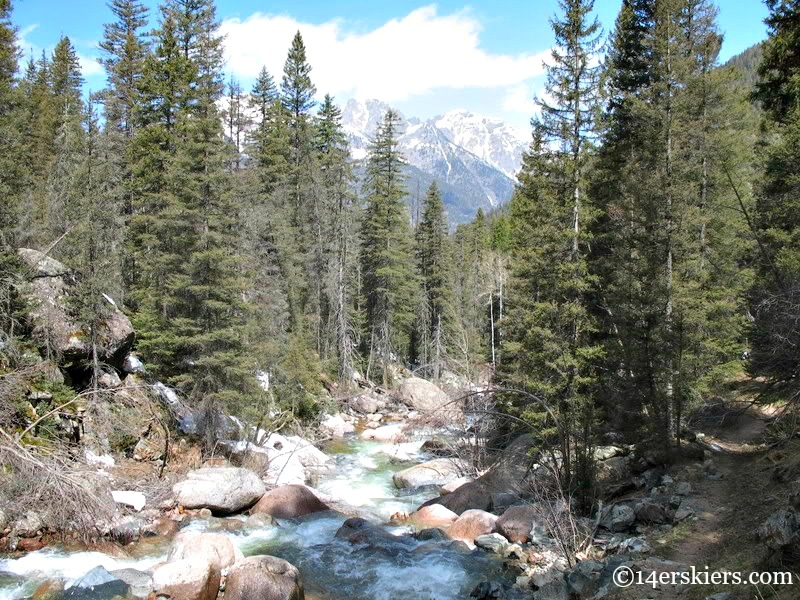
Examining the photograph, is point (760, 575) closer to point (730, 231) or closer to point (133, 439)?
point (133, 439)

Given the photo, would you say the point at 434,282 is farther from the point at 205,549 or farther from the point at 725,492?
the point at 205,549

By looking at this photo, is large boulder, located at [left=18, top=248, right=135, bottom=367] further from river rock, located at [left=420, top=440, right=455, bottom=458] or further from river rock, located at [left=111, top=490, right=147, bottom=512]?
river rock, located at [left=420, top=440, right=455, bottom=458]

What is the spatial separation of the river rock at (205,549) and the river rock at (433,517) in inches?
206

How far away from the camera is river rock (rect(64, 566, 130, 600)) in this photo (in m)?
8.74

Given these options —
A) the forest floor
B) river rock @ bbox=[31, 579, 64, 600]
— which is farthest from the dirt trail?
river rock @ bbox=[31, 579, 64, 600]

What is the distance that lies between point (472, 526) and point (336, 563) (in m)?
3.43

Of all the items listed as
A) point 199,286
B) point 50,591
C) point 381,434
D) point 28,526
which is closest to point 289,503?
point 28,526

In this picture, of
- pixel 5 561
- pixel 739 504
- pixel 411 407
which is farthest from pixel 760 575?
pixel 411 407

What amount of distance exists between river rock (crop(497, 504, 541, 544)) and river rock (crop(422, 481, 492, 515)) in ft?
6.82

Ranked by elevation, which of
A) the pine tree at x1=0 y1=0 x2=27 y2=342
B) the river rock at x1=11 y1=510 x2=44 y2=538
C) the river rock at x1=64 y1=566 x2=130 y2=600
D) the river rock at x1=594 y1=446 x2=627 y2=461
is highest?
the pine tree at x1=0 y1=0 x2=27 y2=342

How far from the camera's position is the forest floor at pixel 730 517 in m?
7.09

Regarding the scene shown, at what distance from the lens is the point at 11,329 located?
43.9 ft

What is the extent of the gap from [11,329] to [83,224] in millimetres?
3668

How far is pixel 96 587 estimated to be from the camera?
8914 mm
